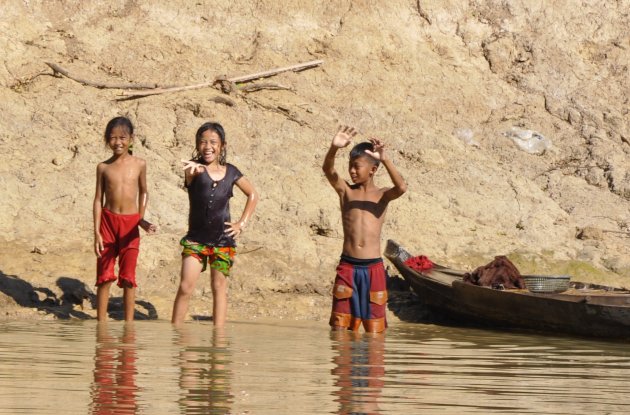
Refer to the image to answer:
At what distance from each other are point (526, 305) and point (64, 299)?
369 cm

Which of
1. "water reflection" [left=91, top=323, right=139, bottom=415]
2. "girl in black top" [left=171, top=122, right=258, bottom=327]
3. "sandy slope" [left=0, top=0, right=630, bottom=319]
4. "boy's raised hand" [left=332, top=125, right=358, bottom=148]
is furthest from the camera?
"sandy slope" [left=0, top=0, right=630, bottom=319]

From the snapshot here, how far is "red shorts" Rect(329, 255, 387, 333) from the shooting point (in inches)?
359

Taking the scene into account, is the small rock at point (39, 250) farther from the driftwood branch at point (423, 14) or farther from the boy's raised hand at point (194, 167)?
the driftwood branch at point (423, 14)

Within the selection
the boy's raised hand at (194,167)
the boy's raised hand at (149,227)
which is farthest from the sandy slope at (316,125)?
the boy's raised hand at (194,167)

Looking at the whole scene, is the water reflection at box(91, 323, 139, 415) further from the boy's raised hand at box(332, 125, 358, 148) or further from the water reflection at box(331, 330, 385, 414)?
the boy's raised hand at box(332, 125, 358, 148)

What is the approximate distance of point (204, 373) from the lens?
251 inches

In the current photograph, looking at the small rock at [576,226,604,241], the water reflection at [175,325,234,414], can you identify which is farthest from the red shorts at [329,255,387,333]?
the small rock at [576,226,604,241]

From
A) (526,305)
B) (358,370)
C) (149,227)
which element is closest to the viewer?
(358,370)

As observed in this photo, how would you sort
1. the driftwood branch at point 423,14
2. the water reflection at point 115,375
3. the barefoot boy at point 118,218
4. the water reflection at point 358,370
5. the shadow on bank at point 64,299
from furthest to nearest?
the driftwood branch at point 423,14 → the shadow on bank at point 64,299 → the barefoot boy at point 118,218 → the water reflection at point 358,370 → the water reflection at point 115,375

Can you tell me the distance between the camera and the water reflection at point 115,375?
16.9 ft

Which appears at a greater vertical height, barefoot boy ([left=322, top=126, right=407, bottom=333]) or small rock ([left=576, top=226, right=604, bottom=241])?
small rock ([left=576, top=226, right=604, bottom=241])

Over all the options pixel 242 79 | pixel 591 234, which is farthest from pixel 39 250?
pixel 591 234

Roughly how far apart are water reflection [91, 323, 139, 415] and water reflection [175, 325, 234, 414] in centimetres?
22

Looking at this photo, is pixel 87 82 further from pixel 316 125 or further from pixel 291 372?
pixel 291 372
